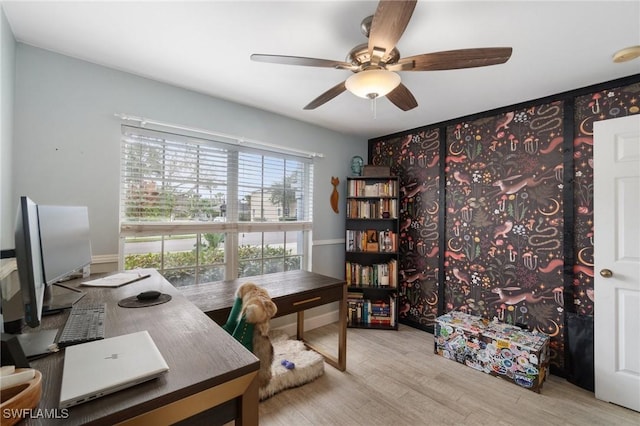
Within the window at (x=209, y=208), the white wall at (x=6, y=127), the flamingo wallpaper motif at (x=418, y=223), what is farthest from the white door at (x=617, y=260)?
the white wall at (x=6, y=127)

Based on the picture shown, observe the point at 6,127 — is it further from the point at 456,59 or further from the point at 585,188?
the point at 585,188

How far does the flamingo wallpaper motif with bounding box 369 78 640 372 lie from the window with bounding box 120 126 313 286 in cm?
135

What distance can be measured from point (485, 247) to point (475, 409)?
4.67 ft

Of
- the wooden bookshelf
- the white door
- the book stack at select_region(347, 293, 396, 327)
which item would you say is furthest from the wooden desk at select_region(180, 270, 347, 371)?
the white door

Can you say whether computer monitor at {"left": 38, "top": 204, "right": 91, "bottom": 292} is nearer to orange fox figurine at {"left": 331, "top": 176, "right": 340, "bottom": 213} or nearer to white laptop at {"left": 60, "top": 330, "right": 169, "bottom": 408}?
white laptop at {"left": 60, "top": 330, "right": 169, "bottom": 408}

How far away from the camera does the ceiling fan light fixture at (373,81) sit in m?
1.40

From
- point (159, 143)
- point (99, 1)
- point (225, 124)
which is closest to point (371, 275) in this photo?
point (225, 124)

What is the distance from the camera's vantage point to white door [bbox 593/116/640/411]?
189 centimetres

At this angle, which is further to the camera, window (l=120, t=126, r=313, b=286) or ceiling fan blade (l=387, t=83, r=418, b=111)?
window (l=120, t=126, r=313, b=286)

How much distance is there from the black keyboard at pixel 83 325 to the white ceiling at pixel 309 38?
1477mm

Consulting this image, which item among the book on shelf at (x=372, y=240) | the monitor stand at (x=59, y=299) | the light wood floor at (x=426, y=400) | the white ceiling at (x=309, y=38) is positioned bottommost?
the light wood floor at (x=426, y=400)

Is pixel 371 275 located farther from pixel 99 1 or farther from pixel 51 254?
pixel 99 1

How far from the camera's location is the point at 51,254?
3.69ft

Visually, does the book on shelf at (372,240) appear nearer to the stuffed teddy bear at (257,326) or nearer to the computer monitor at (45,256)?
the stuffed teddy bear at (257,326)
